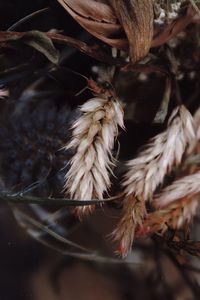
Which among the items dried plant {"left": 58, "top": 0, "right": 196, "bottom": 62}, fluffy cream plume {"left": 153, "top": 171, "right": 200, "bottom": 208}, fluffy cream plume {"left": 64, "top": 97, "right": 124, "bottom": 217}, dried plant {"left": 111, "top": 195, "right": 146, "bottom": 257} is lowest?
dried plant {"left": 111, "top": 195, "right": 146, "bottom": 257}

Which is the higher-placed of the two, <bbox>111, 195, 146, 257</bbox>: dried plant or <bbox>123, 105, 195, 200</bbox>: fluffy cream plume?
Answer: <bbox>123, 105, 195, 200</bbox>: fluffy cream plume

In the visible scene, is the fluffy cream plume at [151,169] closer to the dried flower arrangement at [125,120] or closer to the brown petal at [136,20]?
the dried flower arrangement at [125,120]

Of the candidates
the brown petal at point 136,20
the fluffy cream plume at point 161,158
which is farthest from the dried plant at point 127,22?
the fluffy cream plume at point 161,158

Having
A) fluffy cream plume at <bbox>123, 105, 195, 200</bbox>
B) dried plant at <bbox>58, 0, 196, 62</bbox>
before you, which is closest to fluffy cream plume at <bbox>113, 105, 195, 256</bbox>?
fluffy cream plume at <bbox>123, 105, 195, 200</bbox>

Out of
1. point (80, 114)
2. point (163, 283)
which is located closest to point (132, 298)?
point (163, 283)

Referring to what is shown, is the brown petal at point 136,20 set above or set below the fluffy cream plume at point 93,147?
above

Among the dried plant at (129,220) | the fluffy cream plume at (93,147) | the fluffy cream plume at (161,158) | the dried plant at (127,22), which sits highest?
the dried plant at (127,22)

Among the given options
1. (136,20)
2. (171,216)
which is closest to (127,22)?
(136,20)

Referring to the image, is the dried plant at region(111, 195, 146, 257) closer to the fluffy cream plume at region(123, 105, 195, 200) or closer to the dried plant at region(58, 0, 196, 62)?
the fluffy cream plume at region(123, 105, 195, 200)
